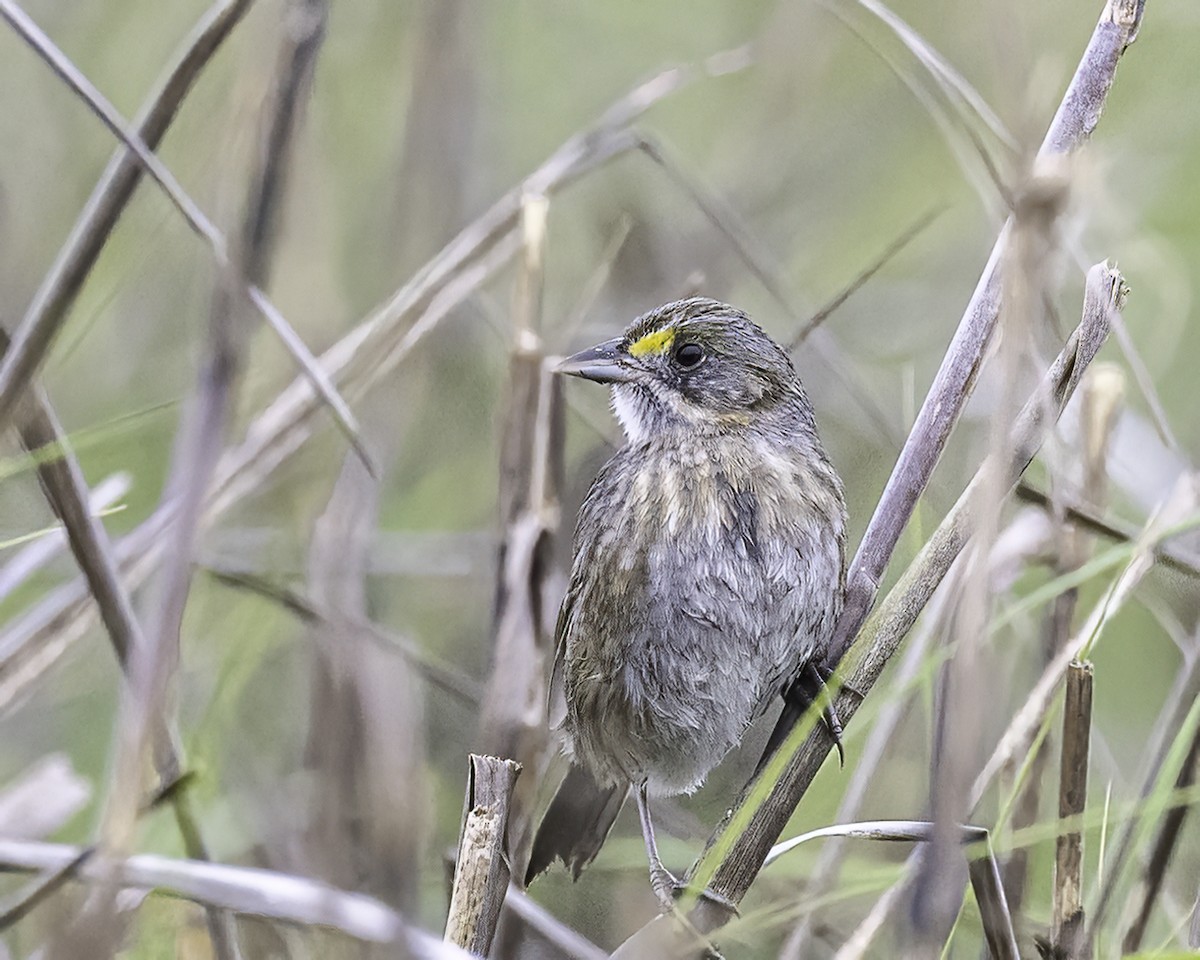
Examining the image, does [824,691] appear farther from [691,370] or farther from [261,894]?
[691,370]

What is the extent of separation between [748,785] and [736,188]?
2.00 meters

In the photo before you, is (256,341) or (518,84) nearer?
(256,341)

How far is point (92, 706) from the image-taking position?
112 inches

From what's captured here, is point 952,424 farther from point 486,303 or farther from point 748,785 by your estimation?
point 486,303

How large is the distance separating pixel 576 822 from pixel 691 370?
0.95 metres

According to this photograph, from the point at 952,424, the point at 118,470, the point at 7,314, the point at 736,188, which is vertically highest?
the point at 736,188

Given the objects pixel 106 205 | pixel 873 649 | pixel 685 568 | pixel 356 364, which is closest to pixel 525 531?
pixel 685 568

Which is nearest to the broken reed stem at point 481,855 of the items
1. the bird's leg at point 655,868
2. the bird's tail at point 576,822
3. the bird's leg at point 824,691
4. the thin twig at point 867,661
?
the thin twig at point 867,661

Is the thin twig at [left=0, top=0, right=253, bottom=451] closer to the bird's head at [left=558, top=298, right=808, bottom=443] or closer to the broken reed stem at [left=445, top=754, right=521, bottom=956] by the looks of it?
the broken reed stem at [left=445, top=754, right=521, bottom=956]

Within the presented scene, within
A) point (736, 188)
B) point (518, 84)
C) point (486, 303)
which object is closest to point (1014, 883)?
point (486, 303)

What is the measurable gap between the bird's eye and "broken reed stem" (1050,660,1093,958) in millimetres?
999

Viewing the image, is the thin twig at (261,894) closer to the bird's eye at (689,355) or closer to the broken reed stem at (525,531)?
the broken reed stem at (525,531)

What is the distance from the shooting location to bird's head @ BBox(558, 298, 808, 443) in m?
2.62

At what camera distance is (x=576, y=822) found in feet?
9.15
